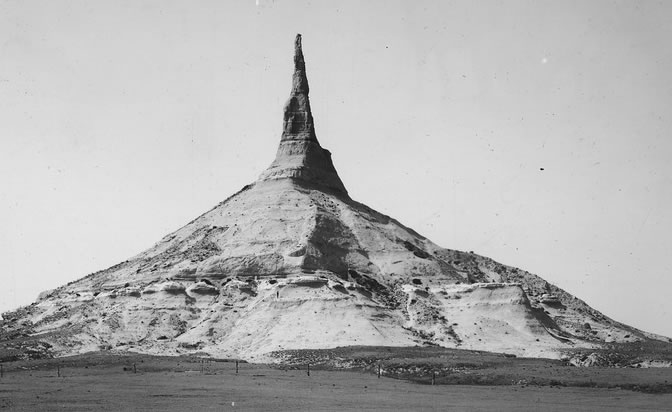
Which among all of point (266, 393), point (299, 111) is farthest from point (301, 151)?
point (266, 393)

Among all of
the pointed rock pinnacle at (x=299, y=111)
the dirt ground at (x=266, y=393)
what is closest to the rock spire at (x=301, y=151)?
the pointed rock pinnacle at (x=299, y=111)

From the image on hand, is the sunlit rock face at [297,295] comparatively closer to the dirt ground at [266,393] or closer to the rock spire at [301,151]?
the rock spire at [301,151]

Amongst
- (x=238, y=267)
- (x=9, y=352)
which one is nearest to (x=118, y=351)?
(x=9, y=352)

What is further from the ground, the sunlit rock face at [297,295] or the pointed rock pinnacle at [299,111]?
the pointed rock pinnacle at [299,111]

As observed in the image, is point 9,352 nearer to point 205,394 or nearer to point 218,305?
point 218,305

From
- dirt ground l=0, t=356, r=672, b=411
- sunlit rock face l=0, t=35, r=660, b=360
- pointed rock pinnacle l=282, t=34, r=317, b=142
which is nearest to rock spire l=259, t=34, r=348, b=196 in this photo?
pointed rock pinnacle l=282, t=34, r=317, b=142

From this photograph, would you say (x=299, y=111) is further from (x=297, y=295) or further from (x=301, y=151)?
(x=297, y=295)
